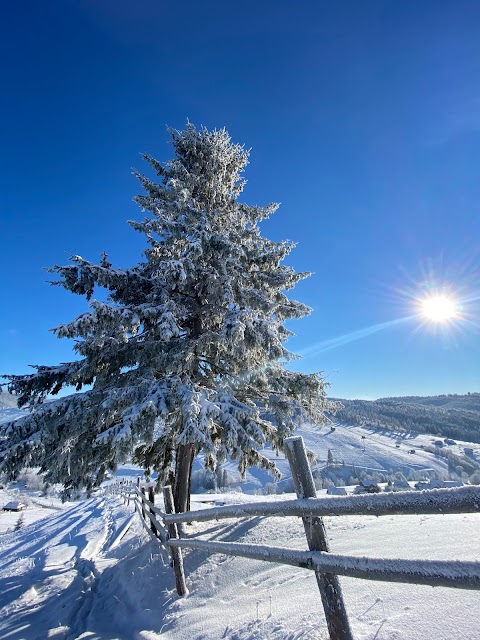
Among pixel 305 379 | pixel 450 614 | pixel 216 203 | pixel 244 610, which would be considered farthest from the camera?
pixel 216 203

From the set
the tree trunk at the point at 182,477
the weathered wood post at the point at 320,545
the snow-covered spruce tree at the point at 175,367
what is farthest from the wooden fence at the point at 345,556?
the tree trunk at the point at 182,477

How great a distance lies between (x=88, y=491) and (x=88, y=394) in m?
3.65

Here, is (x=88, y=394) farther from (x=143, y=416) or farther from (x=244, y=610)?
(x=244, y=610)

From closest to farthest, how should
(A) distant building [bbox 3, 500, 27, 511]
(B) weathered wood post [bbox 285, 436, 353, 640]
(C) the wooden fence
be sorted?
1. (C) the wooden fence
2. (B) weathered wood post [bbox 285, 436, 353, 640]
3. (A) distant building [bbox 3, 500, 27, 511]

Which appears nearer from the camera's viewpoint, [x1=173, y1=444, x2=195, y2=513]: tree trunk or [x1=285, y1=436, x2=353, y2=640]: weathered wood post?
[x1=285, y1=436, x2=353, y2=640]: weathered wood post

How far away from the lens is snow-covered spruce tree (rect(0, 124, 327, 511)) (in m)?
7.71

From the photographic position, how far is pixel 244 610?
4.47m

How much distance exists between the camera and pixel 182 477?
9.73 m

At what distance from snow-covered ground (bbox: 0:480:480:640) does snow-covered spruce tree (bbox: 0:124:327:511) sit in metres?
2.16

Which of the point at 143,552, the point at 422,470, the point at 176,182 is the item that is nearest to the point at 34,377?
the point at 143,552

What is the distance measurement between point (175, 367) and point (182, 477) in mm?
3463

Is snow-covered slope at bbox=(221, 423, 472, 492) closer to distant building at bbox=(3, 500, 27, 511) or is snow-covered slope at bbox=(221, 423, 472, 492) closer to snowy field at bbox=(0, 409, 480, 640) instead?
distant building at bbox=(3, 500, 27, 511)

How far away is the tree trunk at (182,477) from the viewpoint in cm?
950

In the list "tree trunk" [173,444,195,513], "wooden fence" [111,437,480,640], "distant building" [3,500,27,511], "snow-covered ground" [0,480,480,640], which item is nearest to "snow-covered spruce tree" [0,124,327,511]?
"tree trunk" [173,444,195,513]
